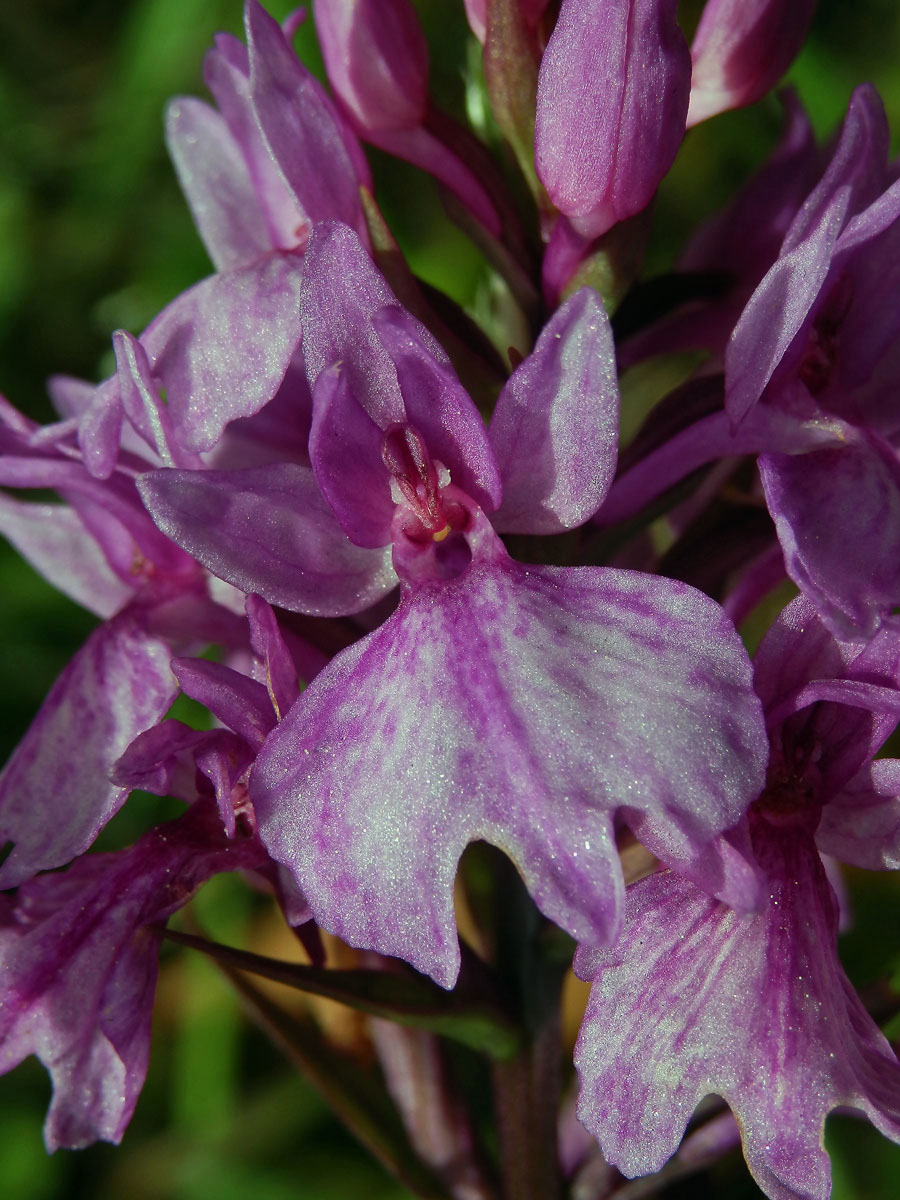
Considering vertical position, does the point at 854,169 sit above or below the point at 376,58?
below

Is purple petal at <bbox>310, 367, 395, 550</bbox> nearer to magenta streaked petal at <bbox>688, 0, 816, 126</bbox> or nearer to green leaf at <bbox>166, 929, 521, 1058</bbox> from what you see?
green leaf at <bbox>166, 929, 521, 1058</bbox>

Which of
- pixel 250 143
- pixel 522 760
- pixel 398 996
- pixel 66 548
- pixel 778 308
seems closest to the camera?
pixel 522 760

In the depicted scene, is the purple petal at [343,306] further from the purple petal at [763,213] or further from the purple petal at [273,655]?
the purple petal at [763,213]

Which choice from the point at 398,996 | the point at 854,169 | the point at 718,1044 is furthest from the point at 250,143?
the point at 718,1044

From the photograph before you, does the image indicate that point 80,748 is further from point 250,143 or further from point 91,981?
point 250,143

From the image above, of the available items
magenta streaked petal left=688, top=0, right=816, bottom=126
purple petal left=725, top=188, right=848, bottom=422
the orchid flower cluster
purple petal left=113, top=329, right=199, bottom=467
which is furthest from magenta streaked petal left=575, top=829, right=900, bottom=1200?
magenta streaked petal left=688, top=0, right=816, bottom=126

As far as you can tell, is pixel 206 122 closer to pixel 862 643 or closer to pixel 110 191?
pixel 862 643

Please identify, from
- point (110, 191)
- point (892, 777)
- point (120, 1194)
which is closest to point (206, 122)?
point (892, 777)
